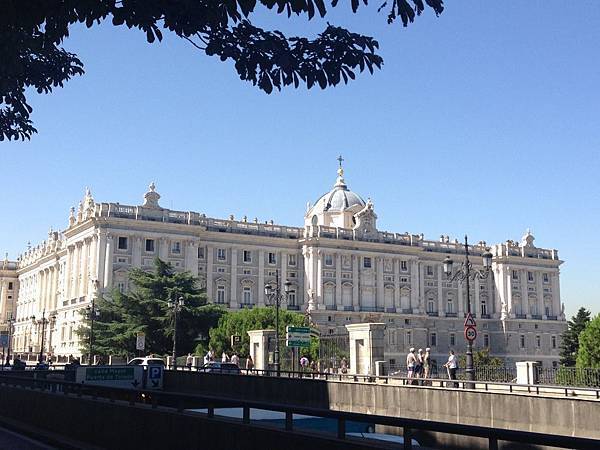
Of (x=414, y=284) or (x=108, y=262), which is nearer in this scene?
(x=108, y=262)

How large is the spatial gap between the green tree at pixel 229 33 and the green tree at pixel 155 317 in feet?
178

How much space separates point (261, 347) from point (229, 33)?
3319 cm

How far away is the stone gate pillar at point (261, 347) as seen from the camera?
40.7 m

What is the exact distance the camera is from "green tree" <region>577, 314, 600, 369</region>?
4766cm

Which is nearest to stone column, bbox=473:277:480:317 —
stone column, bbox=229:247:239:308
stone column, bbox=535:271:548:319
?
stone column, bbox=535:271:548:319

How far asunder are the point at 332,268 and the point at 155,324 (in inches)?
1544

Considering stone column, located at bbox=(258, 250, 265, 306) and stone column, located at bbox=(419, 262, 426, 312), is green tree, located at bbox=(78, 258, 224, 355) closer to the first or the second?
stone column, located at bbox=(258, 250, 265, 306)

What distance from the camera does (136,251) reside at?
87.7 meters

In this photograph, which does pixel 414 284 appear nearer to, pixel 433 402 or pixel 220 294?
pixel 220 294

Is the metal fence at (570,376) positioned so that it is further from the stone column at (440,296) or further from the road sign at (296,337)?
the stone column at (440,296)

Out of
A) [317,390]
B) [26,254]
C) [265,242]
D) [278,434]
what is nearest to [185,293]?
[265,242]

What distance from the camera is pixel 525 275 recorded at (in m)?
115

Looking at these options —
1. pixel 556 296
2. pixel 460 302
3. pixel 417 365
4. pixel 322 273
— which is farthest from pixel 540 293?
pixel 417 365

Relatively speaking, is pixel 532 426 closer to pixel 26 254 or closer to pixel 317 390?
pixel 317 390
